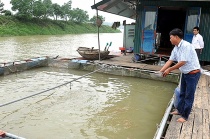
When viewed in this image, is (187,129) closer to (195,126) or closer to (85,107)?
(195,126)

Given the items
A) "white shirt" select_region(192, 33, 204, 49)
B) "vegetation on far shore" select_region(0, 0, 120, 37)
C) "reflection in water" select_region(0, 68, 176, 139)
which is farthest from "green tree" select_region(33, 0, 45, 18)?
"white shirt" select_region(192, 33, 204, 49)

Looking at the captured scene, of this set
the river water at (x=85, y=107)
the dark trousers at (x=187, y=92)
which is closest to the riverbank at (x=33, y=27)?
the river water at (x=85, y=107)

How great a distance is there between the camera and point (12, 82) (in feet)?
26.3

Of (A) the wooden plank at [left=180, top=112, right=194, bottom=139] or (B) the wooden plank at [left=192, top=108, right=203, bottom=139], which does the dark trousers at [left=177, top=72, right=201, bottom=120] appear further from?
(B) the wooden plank at [left=192, top=108, right=203, bottom=139]

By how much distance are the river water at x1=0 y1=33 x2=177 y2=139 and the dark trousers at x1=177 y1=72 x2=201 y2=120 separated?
970mm

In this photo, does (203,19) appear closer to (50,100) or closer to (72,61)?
(72,61)

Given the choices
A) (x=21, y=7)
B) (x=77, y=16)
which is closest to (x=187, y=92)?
(x=21, y=7)

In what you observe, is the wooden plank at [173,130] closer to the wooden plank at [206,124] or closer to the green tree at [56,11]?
the wooden plank at [206,124]

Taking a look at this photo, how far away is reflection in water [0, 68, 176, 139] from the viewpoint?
15.9 ft

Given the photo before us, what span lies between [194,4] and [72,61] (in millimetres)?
5341

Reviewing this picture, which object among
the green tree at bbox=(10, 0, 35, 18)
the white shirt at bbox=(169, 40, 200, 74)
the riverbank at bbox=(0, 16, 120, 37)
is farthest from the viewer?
the green tree at bbox=(10, 0, 35, 18)

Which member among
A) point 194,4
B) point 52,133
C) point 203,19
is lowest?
point 52,133

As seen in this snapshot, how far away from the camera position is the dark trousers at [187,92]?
3.92 metres

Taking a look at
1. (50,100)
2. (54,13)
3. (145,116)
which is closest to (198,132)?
(145,116)
